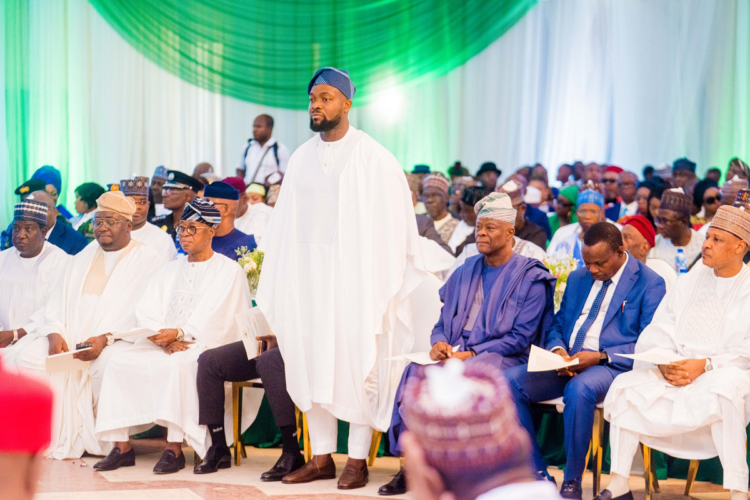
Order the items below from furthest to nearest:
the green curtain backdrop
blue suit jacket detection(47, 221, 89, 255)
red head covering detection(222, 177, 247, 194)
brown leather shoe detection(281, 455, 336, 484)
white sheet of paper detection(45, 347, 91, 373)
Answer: the green curtain backdrop, red head covering detection(222, 177, 247, 194), blue suit jacket detection(47, 221, 89, 255), white sheet of paper detection(45, 347, 91, 373), brown leather shoe detection(281, 455, 336, 484)

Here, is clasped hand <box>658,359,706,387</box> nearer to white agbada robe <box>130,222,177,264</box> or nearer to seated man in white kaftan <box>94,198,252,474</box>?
seated man in white kaftan <box>94,198,252,474</box>

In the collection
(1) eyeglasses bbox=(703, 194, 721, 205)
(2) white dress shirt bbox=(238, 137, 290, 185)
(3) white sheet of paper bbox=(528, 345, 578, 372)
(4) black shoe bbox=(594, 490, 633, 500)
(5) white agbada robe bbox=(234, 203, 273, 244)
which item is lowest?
(4) black shoe bbox=(594, 490, 633, 500)

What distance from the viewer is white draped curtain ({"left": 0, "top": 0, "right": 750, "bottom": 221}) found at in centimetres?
1130

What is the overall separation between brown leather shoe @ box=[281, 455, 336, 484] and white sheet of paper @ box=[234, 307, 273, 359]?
0.77 metres

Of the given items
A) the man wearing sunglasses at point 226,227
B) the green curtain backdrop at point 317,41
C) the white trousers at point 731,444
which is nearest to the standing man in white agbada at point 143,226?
the man wearing sunglasses at point 226,227

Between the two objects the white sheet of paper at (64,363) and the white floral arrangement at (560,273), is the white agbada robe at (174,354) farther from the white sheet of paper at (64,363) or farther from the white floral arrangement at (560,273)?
the white floral arrangement at (560,273)

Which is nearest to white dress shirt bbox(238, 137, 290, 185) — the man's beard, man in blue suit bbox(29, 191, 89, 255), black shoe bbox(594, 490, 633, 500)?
man in blue suit bbox(29, 191, 89, 255)

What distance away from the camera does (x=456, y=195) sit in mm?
10016

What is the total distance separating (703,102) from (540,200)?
316 cm

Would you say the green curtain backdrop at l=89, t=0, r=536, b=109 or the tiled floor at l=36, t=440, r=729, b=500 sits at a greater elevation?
the green curtain backdrop at l=89, t=0, r=536, b=109

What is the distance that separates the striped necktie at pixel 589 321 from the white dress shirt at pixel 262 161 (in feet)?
20.3

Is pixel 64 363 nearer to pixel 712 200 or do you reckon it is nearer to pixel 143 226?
pixel 143 226

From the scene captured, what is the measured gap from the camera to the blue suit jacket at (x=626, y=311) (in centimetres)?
520

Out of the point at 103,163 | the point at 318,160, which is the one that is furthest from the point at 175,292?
the point at 103,163
